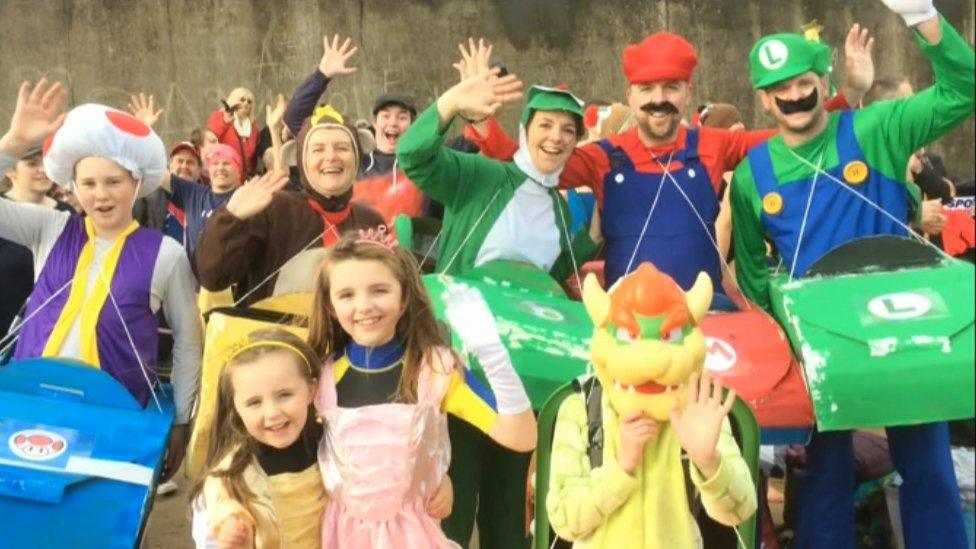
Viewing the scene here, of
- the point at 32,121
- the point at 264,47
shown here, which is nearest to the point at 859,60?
the point at 32,121

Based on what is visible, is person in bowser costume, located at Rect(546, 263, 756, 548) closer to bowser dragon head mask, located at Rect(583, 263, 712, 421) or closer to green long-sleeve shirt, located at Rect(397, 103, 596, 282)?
bowser dragon head mask, located at Rect(583, 263, 712, 421)

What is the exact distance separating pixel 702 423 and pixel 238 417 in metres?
1.18

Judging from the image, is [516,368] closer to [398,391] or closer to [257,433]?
[398,391]

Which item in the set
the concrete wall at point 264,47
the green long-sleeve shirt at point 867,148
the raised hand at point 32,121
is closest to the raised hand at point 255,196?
the raised hand at point 32,121

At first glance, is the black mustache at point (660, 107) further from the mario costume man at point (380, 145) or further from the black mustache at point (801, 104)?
the mario costume man at point (380, 145)

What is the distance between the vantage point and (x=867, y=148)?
3.80 metres

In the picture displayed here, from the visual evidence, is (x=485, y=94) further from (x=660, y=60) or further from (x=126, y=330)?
(x=126, y=330)

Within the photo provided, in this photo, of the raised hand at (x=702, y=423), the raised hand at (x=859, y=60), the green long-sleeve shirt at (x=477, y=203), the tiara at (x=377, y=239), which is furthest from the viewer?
the raised hand at (x=859, y=60)

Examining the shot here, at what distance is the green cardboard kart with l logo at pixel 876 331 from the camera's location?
2807mm

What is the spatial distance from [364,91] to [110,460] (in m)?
7.50

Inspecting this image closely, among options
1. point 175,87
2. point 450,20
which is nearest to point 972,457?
point 450,20

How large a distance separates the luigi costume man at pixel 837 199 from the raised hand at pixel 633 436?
4.20ft

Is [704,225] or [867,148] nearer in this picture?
[867,148]

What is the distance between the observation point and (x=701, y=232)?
13.2 ft
